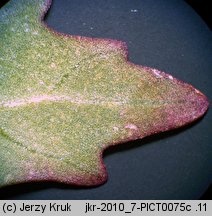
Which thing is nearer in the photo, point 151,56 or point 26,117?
point 26,117

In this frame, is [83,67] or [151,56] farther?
[151,56]

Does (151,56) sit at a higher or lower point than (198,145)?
higher

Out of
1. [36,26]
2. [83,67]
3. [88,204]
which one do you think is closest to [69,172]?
[88,204]

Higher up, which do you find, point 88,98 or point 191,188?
point 88,98

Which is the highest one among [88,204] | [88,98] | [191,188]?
[88,98]

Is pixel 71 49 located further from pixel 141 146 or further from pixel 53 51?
pixel 141 146

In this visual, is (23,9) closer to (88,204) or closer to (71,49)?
(71,49)
